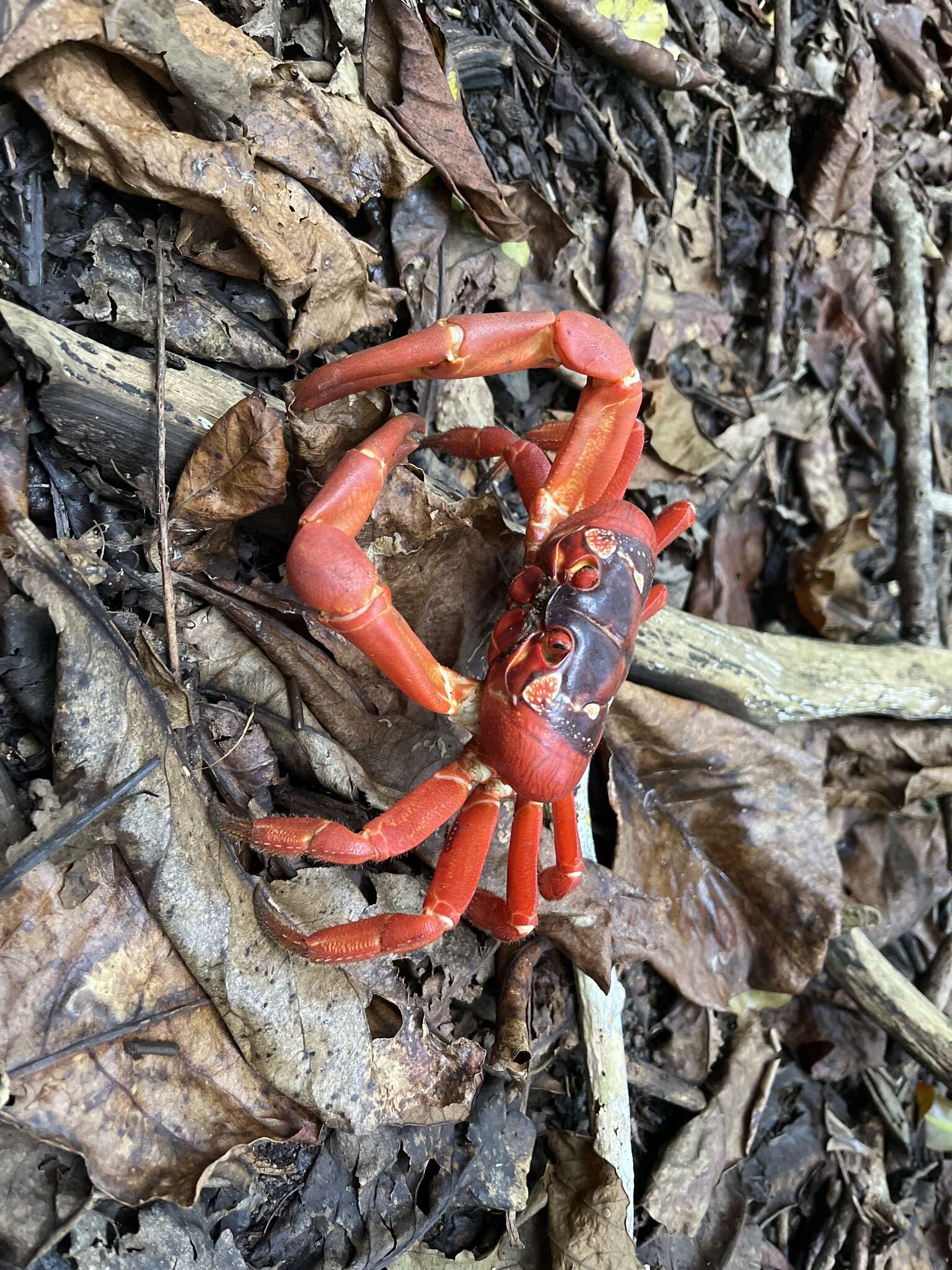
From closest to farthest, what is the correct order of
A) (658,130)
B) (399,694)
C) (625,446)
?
(399,694)
(625,446)
(658,130)

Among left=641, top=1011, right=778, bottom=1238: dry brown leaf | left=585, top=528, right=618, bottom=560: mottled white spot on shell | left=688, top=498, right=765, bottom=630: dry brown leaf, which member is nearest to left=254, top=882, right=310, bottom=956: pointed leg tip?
left=585, top=528, right=618, bottom=560: mottled white spot on shell

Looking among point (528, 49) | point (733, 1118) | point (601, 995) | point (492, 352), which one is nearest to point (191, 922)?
point (601, 995)

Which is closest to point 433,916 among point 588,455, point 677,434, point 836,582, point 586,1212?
point 586,1212

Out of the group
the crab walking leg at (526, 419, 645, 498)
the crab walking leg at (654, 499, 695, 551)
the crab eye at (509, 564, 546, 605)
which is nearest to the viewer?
the crab eye at (509, 564, 546, 605)

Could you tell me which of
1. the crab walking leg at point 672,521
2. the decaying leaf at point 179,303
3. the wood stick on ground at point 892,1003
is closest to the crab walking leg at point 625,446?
the crab walking leg at point 672,521

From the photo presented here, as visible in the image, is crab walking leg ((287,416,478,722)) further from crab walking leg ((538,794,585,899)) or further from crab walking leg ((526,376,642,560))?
crab walking leg ((538,794,585,899))

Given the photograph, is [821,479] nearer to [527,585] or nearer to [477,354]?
[527,585]
